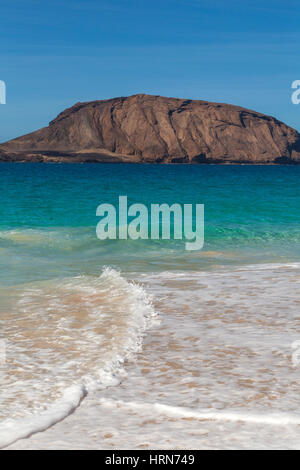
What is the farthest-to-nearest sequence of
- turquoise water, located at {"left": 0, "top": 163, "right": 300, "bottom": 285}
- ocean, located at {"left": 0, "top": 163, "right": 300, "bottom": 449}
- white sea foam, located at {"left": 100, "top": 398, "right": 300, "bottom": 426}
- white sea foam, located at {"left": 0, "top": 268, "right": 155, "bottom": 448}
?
1. turquoise water, located at {"left": 0, "top": 163, "right": 300, "bottom": 285}
2. white sea foam, located at {"left": 0, "top": 268, "right": 155, "bottom": 448}
3. white sea foam, located at {"left": 100, "top": 398, "right": 300, "bottom": 426}
4. ocean, located at {"left": 0, "top": 163, "right": 300, "bottom": 449}

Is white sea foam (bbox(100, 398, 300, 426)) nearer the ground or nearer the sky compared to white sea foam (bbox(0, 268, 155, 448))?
nearer the ground

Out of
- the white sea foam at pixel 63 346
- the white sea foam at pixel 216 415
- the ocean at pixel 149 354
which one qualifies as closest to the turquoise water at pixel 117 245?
the ocean at pixel 149 354

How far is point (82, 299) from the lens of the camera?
8.34m

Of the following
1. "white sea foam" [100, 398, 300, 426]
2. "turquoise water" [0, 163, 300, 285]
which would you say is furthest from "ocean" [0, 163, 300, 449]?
"turquoise water" [0, 163, 300, 285]

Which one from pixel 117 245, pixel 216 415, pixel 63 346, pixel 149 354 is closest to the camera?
pixel 216 415

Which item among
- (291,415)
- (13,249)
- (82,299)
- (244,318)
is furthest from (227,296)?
(13,249)

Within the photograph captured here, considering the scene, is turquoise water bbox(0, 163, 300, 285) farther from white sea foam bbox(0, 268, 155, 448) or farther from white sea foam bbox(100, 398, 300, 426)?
white sea foam bbox(100, 398, 300, 426)

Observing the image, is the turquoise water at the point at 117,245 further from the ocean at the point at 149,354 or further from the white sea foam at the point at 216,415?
the white sea foam at the point at 216,415

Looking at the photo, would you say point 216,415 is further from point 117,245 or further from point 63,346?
point 117,245

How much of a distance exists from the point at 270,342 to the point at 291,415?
185 cm

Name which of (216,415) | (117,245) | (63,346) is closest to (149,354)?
(63,346)

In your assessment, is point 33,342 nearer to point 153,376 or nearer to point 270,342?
point 153,376

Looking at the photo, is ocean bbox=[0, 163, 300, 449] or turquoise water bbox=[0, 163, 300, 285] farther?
turquoise water bbox=[0, 163, 300, 285]

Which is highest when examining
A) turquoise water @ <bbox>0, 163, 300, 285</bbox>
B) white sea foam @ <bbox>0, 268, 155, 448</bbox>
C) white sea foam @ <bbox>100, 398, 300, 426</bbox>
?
turquoise water @ <bbox>0, 163, 300, 285</bbox>
